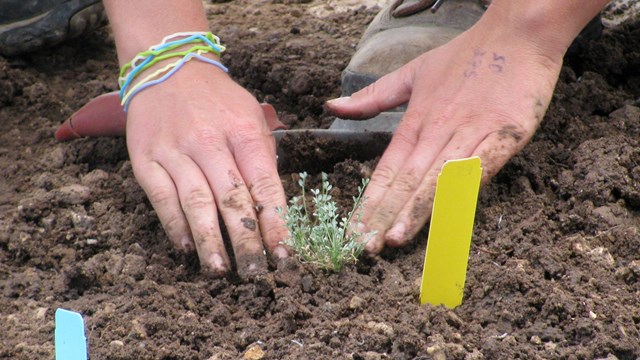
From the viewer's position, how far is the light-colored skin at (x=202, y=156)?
2207mm

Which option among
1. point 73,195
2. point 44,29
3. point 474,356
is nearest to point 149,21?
point 73,195

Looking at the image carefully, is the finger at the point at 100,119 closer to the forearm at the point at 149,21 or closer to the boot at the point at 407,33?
the forearm at the point at 149,21

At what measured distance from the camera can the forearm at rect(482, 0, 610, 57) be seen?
2555 mm

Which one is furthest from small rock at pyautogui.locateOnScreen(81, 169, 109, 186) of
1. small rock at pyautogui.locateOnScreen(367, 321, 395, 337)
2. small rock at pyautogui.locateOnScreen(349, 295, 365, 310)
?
small rock at pyautogui.locateOnScreen(367, 321, 395, 337)

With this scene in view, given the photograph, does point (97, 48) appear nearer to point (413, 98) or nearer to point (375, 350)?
point (413, 98)

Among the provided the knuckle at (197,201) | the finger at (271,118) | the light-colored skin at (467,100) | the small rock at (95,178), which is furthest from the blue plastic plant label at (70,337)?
the finger at (271,118)

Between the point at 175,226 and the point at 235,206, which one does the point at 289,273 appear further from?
the point at 175,226

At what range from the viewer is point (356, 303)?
6.40 ft

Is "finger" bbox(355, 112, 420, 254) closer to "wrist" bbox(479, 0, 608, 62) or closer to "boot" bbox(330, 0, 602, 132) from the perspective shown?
"boot" bbox(330, 0, 602, 132)

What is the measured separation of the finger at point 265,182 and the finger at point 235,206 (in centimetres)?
2

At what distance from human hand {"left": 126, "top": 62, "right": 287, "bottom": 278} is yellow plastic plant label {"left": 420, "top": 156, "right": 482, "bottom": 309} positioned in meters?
0.44

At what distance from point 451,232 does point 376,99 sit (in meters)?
0.85

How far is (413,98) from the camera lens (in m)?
2.58

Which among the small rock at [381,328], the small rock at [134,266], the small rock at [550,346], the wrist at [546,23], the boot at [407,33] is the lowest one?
the boot at [407,33]
